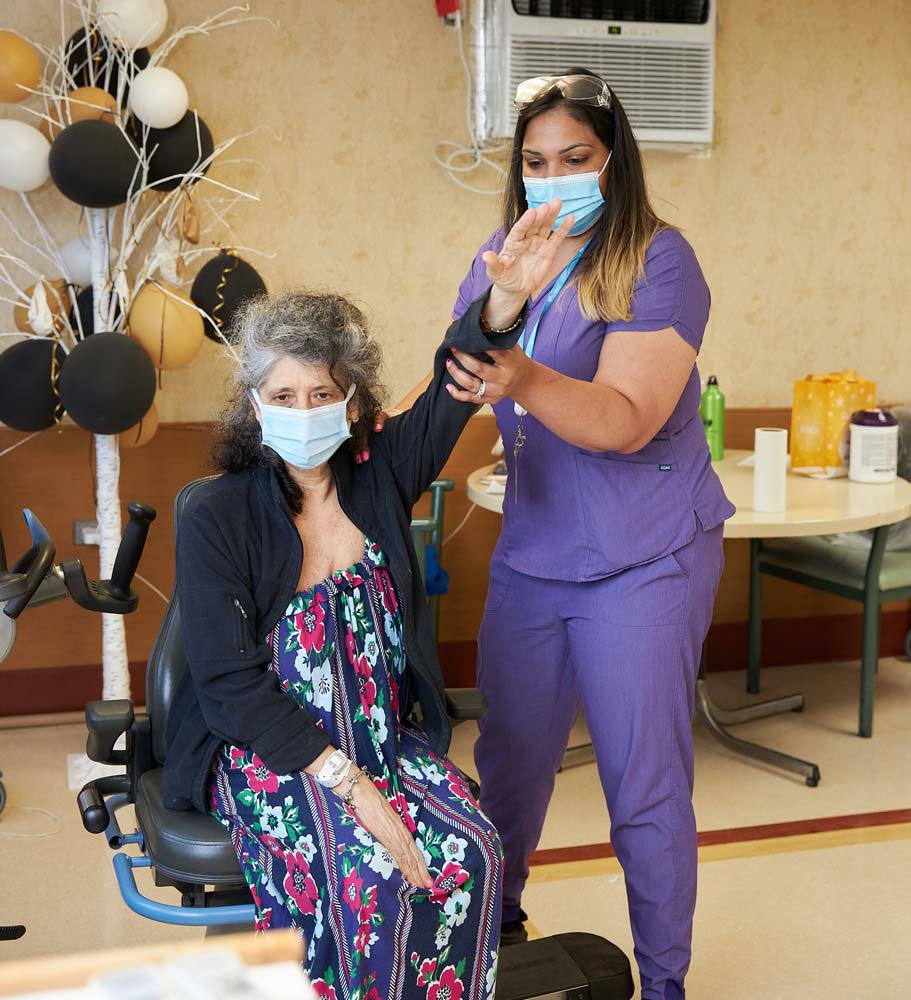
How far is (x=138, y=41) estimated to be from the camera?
3.07 metres

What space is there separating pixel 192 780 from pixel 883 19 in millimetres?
3510

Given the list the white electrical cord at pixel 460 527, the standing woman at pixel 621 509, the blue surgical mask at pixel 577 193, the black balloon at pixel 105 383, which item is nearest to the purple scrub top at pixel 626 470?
the standing woman at pixel 621 509

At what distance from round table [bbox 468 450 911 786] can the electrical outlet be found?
105 centimetres

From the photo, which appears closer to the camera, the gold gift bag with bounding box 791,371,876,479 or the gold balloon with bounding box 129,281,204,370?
the gold balloon with bounding box 129,281,204,370

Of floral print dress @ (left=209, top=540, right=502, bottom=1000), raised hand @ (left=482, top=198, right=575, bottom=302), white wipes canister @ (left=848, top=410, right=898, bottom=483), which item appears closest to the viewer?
raised hand @ (left=482, top=198, right=575, bottom=302)

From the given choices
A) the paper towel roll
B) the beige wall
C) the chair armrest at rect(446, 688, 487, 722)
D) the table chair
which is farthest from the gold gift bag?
the chair armrest at rect(446, 688, 487, 722)

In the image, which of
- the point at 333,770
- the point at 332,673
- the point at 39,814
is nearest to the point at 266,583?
the point at 332,673

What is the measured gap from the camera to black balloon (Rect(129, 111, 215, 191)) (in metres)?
3.13

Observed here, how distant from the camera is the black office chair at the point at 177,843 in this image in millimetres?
1756

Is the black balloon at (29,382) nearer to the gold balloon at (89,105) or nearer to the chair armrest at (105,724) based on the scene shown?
the gold balloon at (89,105)

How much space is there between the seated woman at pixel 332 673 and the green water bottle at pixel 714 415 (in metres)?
1.88

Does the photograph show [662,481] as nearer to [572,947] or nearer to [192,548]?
[192,548]

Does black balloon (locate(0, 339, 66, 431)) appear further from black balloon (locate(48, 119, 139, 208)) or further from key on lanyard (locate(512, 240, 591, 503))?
key on lanyard (locate(512, 240, 591, 503))

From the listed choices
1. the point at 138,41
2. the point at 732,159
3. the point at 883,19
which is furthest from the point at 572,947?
the point at 883,19
